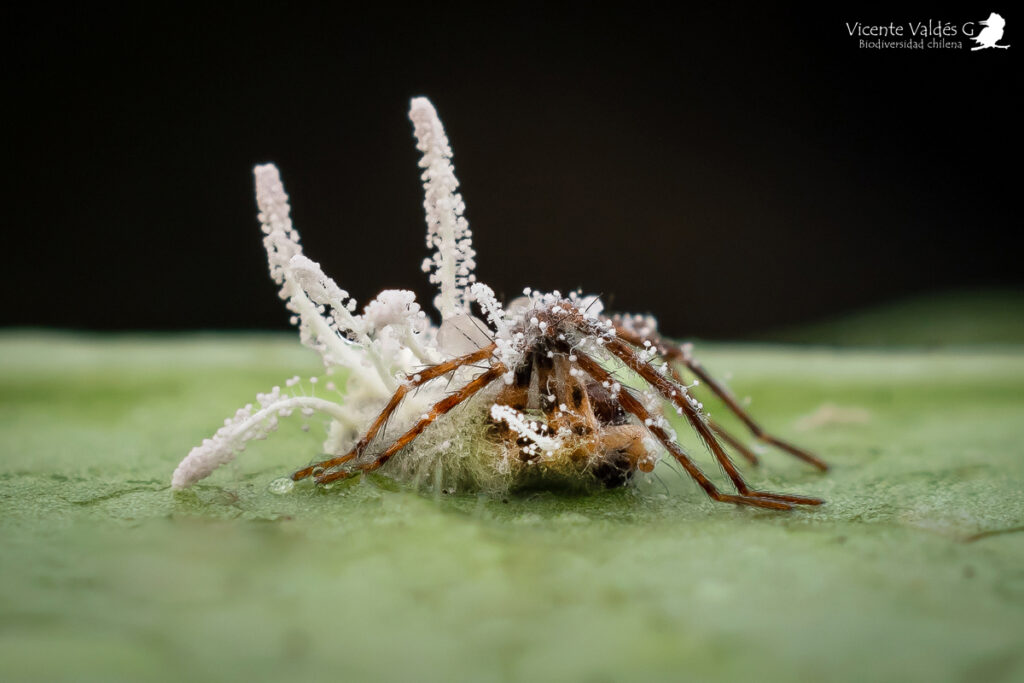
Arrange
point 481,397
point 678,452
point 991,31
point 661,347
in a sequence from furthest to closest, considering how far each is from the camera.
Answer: point 991,31, point 661,347, point 481,397, point 678,452

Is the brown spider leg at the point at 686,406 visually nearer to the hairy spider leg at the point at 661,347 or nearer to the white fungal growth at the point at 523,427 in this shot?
the hairy spider leg at the point at 661,347

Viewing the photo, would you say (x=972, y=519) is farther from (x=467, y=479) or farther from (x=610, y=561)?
(x=467, y=479)

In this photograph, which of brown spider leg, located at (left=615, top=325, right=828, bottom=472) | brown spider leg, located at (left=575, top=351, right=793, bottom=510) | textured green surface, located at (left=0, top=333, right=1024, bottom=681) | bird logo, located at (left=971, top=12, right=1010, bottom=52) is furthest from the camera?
bird logo, located at (left=971, top=12, right=1010, bottom=52)

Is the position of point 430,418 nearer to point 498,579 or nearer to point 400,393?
point 400,393

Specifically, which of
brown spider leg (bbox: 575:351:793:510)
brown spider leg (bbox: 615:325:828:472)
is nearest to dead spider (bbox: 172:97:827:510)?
brown spider leg (bbox: 575:351:793:510)

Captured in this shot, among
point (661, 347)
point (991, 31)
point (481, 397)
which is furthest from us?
point (991, 31)

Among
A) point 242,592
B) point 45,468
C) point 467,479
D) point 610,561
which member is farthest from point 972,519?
point 45,468

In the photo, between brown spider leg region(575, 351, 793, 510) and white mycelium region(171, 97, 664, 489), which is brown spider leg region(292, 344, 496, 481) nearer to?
white mycelium region(171, 97, 664, 489)

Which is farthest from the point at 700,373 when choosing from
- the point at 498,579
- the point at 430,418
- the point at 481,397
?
the point at 498,579
